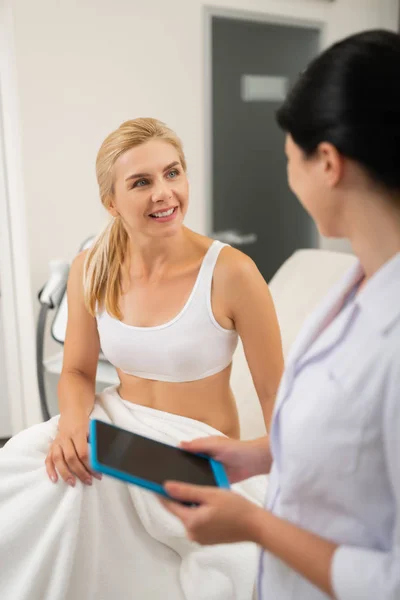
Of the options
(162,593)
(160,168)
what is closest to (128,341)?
(160,168)

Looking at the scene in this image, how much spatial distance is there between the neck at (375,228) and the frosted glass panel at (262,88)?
8.96ft

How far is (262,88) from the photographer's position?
3.33 m

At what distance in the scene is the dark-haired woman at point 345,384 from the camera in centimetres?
64

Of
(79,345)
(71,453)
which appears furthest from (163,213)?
(71,453)

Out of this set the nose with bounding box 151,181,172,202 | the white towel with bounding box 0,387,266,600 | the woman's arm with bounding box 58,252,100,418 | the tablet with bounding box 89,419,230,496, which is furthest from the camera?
the woman's arm with bounding box 58,252,100,418

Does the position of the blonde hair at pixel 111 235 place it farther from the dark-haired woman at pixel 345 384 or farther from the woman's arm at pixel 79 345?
the dark-haired woman at pixel 345 384

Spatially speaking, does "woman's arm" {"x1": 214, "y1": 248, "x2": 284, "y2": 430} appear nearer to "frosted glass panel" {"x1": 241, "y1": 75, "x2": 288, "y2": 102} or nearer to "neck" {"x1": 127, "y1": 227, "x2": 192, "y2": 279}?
"neck" {"x1": 127, "y1": 227, "x2": 192, "y2": 279}

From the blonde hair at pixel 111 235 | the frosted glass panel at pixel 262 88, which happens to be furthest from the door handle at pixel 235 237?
the blonde hair at pixel 111 235

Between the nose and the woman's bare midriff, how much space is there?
38 centimetres

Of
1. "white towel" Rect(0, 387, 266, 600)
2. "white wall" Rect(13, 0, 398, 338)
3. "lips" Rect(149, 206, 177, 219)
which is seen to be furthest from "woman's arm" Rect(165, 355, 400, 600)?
"white wall" Rect(13, 0, 398, 338)

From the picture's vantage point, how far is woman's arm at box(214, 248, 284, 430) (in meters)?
1.24

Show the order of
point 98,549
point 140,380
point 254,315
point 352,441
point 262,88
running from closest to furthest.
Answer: point 352,441 → point 98,549 → point 254,315 → point 140,380 → point 262,88

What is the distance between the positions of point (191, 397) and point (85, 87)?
1797 millimetres

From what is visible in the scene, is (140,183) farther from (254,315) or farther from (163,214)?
(254,315)
